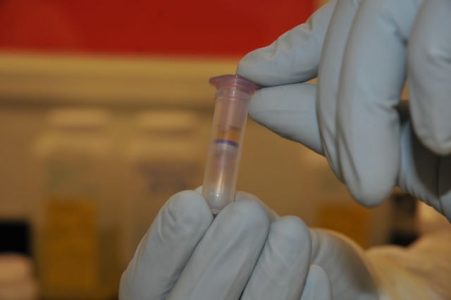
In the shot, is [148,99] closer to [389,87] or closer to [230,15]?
[230,15]

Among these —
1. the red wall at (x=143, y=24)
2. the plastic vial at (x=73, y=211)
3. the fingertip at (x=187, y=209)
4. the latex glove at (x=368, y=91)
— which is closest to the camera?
the latex glove at (x=368, y=91)

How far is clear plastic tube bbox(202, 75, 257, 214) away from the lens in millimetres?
→ 639

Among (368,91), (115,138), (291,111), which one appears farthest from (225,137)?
(115,138)

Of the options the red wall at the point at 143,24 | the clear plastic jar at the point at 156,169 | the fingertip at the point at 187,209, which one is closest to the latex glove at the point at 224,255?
the fingertip at the point at 187,209

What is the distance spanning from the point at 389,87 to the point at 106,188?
0.74 meters

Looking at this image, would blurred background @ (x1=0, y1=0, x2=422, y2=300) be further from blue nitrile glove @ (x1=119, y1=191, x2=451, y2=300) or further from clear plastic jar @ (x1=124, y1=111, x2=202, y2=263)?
blue nitrile glove @ (x1=119, y1=191, x2=451, y2=300)

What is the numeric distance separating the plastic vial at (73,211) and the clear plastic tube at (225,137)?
526mm

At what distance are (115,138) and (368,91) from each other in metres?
0.79

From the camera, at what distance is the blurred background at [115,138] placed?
44.8 inches

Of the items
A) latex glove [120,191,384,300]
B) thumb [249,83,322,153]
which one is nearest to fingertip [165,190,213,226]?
latex glove [120,191,384,300]

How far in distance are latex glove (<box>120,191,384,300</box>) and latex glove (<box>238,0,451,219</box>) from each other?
3.5 inches

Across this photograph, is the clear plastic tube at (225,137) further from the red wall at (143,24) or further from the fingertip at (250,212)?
the red wall at (143,24)

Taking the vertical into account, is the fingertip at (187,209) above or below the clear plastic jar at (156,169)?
above

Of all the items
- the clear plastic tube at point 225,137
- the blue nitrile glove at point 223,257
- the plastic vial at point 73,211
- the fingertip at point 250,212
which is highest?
the clear plastic tube at point 225,137
